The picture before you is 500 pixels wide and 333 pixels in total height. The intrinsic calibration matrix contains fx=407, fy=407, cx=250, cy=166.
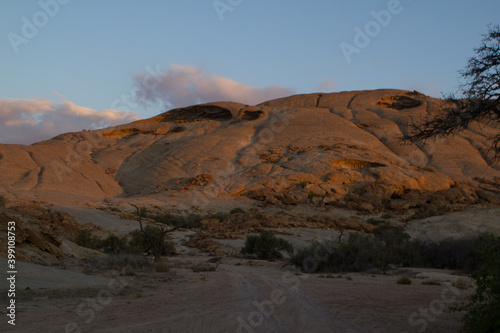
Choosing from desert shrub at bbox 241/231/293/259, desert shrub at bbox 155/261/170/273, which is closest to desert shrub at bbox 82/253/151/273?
desert shrub at bbox 155/261/170/273

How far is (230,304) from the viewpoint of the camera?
680 cm

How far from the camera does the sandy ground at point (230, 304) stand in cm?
522

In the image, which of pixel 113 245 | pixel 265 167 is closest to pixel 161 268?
pixel 113 245

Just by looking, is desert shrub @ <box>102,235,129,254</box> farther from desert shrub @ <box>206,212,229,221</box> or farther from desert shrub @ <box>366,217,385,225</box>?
desert shrub @ <box>366,217,385,225</box>

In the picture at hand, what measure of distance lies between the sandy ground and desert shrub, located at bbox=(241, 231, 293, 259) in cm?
706

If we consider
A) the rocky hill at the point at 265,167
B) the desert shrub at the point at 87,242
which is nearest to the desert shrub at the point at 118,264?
the desert shrub at the point at 87,242

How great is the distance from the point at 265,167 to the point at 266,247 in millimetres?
22049

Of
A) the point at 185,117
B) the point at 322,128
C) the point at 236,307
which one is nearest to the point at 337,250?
the point at 236,307

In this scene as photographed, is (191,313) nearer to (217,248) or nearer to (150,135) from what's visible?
(217,248)

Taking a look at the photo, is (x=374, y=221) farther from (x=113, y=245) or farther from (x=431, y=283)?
(x=431, y=283)

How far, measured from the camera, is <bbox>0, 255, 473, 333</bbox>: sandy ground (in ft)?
17.1

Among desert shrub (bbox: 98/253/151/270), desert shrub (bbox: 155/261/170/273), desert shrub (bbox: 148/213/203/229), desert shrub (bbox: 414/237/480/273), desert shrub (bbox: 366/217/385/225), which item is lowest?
desert shrub (bbox: 414/237/480/273)

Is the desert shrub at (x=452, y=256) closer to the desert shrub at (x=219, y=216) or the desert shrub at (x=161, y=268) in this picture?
the desert shrub at (x=161, y=268)

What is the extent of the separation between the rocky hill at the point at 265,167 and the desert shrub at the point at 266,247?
14.5 meters
